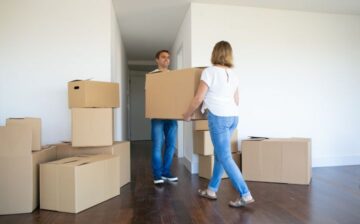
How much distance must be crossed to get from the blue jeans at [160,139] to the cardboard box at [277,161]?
79 cm

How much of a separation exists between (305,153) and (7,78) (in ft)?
10.0

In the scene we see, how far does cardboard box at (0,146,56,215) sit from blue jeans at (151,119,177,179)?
1.10 meters

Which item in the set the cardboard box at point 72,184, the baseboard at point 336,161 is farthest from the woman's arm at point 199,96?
the baseboard at point 336,161

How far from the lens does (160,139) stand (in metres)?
2.74

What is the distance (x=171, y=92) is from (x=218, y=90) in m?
0.46

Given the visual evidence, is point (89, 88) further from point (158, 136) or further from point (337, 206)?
point (337, 206)

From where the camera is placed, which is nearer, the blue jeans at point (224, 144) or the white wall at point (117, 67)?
the blue jeans at point (224, 144)

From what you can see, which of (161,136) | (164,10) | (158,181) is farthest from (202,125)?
(164,10)

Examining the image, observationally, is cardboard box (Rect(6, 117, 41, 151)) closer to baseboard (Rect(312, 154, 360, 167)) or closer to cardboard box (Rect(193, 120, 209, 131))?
cardboard box (Rect(193, 120, 209, 131))

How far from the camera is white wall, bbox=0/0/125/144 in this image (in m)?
2.78

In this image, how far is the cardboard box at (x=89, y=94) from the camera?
7.64 feet

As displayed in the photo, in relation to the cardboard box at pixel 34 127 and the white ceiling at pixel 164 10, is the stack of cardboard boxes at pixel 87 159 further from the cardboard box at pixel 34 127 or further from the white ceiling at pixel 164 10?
the white ceiling at pixel 164 10

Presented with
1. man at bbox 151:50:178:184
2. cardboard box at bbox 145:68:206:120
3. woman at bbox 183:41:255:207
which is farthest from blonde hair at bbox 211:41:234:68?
man at bbox 151:50:178:184

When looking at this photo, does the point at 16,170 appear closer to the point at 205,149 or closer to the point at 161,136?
the point at 161,136
